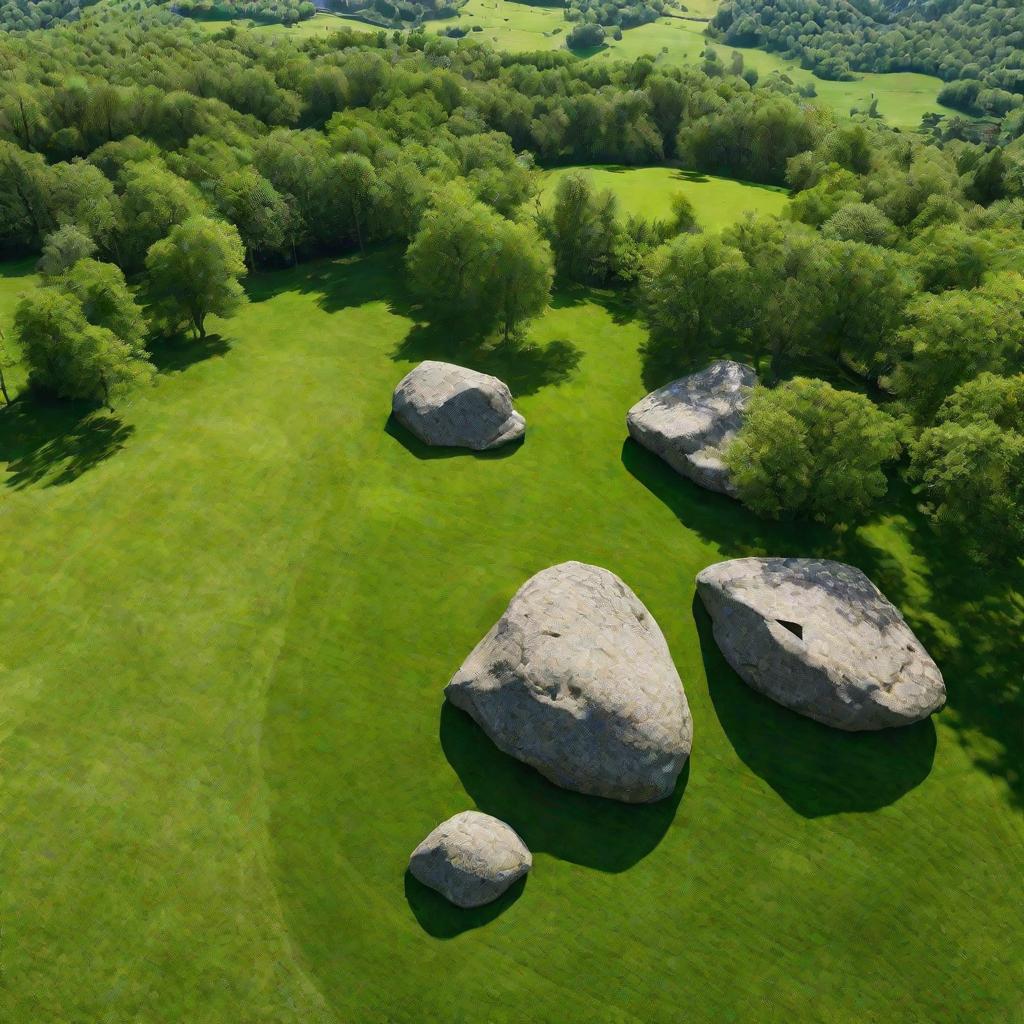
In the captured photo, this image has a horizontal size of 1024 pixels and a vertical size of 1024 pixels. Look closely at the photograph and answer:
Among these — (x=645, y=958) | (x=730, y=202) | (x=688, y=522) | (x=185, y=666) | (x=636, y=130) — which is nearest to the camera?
(x=645, y=958)

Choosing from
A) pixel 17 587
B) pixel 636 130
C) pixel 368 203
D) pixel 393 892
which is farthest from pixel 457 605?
pixel 636 130

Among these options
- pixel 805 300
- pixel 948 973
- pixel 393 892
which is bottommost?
pixel 948 973

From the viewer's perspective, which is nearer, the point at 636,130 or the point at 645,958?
the point at 645,958

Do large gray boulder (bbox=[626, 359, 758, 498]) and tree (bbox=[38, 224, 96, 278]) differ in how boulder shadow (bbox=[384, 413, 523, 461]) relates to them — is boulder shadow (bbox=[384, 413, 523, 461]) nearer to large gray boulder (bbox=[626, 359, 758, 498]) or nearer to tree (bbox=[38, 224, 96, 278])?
large gray boulder (bbox=[626, 359, 758, 498])

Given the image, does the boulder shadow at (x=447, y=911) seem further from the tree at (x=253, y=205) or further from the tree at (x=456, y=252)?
the tree at (x=253, y=205)

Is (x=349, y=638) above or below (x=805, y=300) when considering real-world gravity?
below

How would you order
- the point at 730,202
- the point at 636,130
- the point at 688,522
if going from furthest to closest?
the point at 636,130, the point at 730,202, the point at 688,522

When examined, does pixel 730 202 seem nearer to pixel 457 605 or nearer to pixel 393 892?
pixel 457 605
